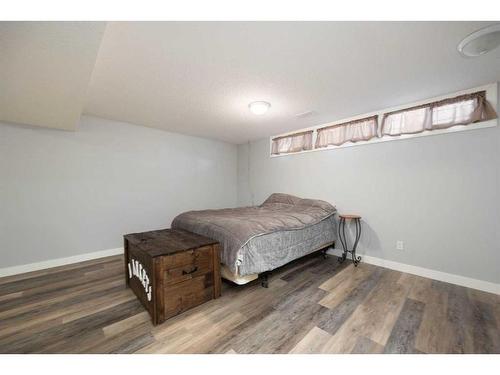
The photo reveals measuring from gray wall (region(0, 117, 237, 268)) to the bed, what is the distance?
1212 millimetres

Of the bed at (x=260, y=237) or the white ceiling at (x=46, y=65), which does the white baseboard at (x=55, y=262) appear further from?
the white ceiling at (x=46, y=65)

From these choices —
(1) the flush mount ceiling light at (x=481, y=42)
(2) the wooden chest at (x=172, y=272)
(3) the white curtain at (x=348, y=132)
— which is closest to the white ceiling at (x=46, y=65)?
(2) the wooden chest at (x=172, y=272)

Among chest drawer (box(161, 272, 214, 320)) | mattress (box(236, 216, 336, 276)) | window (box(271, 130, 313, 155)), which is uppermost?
window (box(271, 130, 313, 155))

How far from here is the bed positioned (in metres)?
1.91

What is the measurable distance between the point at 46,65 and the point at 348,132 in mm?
3473

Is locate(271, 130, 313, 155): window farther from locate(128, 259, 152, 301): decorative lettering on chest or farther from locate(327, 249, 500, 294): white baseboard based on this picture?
locate(128, 259, 152, 301): decorative lettering on chest

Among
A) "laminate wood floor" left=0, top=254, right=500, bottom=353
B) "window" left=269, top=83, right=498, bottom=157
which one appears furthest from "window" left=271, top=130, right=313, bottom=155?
"laminate wood floor" left=0, top=254, right=500, bottom=353

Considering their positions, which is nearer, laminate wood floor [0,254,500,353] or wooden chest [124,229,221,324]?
laminate wood floor [0,254,500,353]

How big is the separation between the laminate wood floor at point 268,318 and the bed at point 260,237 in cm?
28

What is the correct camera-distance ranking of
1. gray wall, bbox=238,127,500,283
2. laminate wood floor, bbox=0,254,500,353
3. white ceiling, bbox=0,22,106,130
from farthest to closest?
gray wall, bbox=238,127,500,283 → laminate wood floor, bbox=0,254,500,353 → white ceiling, bbox=0,22,106,130

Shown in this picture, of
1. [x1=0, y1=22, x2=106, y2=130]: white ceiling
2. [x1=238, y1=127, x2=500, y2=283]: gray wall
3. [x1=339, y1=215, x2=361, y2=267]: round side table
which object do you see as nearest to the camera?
[x1=0, y1=22, x2=106, y2=130]: white ceiling

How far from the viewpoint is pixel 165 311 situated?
5.04 ft
